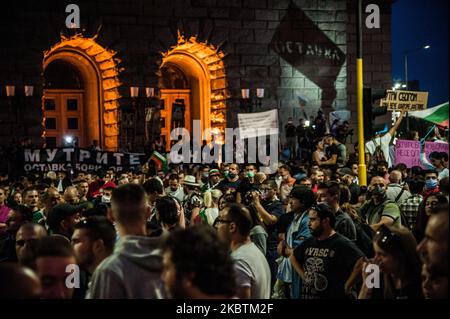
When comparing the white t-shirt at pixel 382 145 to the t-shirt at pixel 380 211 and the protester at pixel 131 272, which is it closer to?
the t-shirt at pixel 380 211

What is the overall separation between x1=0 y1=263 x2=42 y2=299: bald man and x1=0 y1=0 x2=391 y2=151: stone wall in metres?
22.0

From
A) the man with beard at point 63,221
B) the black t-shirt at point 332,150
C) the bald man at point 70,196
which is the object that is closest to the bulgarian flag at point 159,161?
the black t-shirt at point 332,150

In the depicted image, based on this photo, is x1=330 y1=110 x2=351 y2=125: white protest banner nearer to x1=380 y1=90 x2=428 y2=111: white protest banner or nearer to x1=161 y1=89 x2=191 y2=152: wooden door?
x1=161 y1=89 x2=191 y2=152: wooden door

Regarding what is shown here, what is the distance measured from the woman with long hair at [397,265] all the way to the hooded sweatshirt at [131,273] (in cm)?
139

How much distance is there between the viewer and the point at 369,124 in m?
12.6

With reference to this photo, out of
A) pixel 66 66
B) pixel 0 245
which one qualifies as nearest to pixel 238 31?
pixel 66 66

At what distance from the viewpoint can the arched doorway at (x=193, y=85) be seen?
90.2 ft

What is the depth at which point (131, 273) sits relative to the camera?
Result: 14.2ft

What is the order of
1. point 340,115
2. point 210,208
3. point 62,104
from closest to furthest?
point 210,208, point 340,115, point 62,104

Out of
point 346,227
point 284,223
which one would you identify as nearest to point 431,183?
point 284,223

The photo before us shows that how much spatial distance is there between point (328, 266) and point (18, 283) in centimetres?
373

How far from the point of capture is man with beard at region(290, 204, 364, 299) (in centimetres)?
642

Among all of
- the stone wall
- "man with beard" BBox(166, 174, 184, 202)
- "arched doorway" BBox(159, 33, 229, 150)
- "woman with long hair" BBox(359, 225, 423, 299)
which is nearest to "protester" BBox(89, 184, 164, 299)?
"woman with long hair" BBox(359, 225, 423, 299)

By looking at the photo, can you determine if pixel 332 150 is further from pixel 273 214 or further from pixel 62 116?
pixel 62 116
